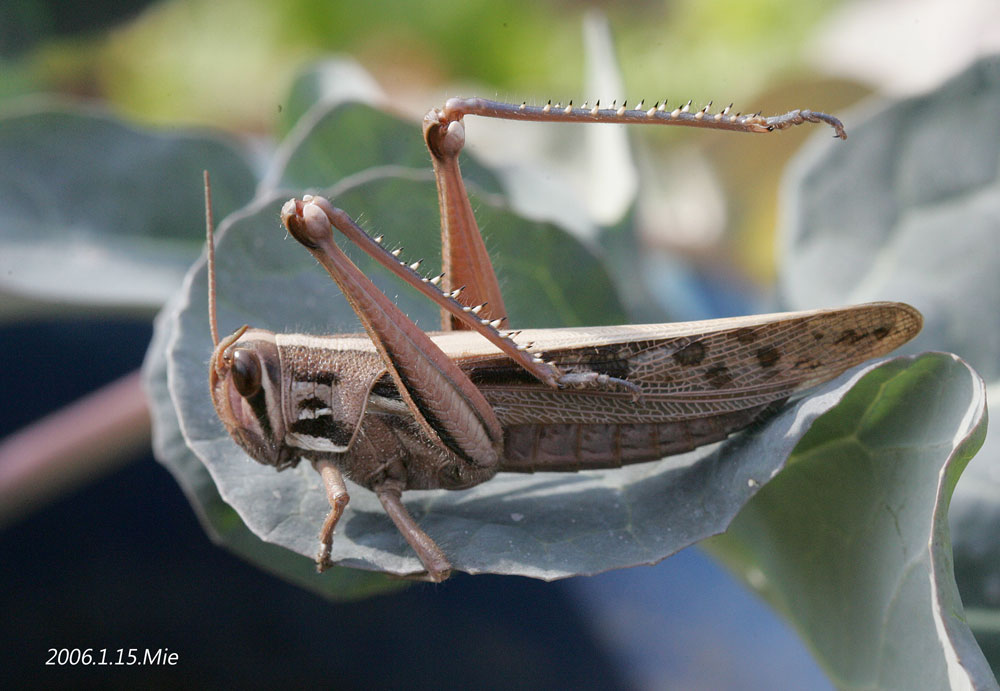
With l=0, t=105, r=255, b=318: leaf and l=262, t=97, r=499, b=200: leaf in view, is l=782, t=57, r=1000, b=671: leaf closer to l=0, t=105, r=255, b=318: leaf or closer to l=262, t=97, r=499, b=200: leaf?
l=262, t=97, r=499, b=200: leaf

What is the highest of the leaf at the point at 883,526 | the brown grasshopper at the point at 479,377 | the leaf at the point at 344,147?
the leaf at the point at 344,147

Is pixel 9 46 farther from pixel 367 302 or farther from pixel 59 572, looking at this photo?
pixel 367 302

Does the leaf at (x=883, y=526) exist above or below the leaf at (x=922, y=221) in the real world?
below

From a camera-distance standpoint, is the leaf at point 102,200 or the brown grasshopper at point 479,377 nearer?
the brown grasshopper at point 479,377

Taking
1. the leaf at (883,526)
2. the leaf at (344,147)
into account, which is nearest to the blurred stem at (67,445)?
the leaf at (344,147)

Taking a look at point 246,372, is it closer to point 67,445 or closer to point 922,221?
point 67,445

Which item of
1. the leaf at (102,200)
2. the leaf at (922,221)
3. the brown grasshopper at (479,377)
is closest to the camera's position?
the brown grasshopper at (479,377)

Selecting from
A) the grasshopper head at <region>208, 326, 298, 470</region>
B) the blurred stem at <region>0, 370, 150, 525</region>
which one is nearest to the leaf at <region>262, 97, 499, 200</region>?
the grasshopper head at <region>208, 326, 298, 470</region>

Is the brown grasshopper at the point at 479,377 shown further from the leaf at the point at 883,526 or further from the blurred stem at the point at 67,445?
the blurred stem at the point at 67,445
